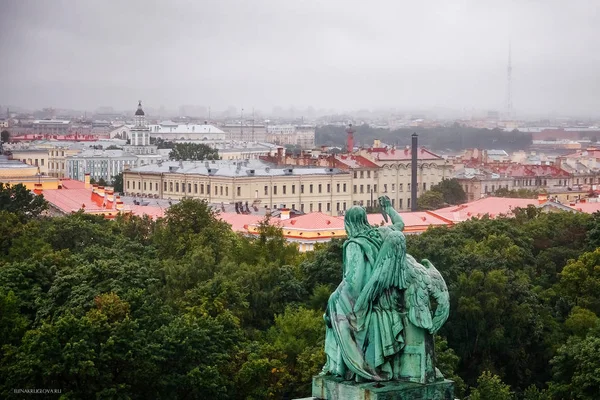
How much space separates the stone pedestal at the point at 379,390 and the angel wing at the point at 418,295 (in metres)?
0.66

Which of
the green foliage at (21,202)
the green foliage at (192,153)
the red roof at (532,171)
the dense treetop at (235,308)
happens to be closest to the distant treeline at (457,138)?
the green foliage at (192,153)

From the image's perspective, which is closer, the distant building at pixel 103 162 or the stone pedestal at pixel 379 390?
the stone pedestal at pixel 379 390

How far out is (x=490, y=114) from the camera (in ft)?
581

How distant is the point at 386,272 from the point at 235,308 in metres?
17.6

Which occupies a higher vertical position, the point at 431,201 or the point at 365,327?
the point at 365,327

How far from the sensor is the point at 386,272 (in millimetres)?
16062

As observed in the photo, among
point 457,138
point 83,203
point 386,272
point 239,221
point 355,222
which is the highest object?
point 355,222

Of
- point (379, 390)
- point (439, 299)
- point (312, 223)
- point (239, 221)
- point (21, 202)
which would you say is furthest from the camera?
point (239, 221)

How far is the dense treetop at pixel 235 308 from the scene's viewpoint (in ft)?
84.2

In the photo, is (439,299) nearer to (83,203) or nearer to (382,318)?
(382,318)

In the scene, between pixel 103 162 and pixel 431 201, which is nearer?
pixel 431 201

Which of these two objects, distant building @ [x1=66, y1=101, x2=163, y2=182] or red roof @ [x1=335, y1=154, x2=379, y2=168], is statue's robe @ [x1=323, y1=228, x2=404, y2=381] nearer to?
red roof @ [x1=335, y1=154, x2=379, y2=168]

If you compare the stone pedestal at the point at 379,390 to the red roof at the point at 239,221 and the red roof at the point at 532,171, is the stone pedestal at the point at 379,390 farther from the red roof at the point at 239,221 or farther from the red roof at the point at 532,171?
the red roof at the point at 532,171

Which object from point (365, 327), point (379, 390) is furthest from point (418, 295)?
point (379, 390)
